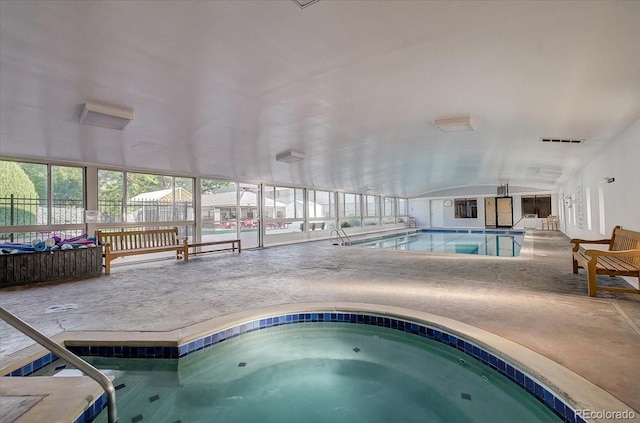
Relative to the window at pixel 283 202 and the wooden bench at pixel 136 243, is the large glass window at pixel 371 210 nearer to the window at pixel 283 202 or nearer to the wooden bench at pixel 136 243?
the window at pixel 283 202

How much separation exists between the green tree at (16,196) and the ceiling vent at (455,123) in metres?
7.28

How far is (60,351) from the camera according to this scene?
154 cm

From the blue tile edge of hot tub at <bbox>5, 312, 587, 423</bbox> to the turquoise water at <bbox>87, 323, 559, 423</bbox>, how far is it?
5 cm

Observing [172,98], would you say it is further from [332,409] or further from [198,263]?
[198,263]

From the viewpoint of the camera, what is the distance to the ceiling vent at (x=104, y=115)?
11.0 ft

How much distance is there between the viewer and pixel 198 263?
6.53 m

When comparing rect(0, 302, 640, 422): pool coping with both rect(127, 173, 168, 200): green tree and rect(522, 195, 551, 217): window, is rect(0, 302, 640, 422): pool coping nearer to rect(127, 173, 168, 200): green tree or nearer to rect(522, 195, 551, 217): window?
rect(127, 173, 168, 200): green tree

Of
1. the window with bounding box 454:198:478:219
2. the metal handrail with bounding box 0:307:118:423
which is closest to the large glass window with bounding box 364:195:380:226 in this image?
the window with bounding box 454:198:478:219

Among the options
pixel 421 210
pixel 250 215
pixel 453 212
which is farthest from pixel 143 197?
pixel 453 212

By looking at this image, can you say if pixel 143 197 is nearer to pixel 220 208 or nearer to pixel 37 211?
pixel 37 211

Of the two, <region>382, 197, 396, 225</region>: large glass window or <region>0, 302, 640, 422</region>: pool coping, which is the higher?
<region>382, 197, 396, 225</region>: large glass window

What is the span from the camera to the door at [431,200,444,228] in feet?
64.4

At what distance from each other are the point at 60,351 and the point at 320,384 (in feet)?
5.77

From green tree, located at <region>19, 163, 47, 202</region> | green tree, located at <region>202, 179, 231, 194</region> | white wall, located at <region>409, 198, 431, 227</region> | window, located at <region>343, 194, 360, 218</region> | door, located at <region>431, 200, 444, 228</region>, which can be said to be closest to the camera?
green tree, located at <region>19, 163, 47, 202</region>
